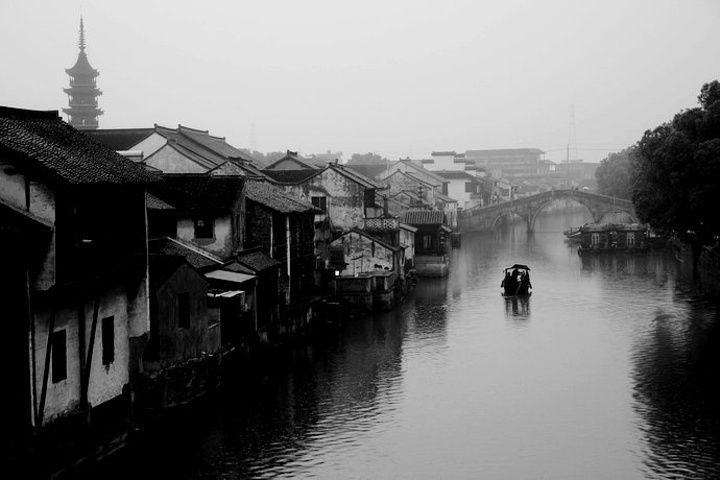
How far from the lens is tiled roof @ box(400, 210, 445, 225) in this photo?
6462cm

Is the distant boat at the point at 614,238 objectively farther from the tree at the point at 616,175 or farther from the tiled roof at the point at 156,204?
the tiled roof at the point at 156,204

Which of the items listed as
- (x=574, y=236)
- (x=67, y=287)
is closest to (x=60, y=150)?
(x=67, y=287)

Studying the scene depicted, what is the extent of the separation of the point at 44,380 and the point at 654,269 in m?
53.1

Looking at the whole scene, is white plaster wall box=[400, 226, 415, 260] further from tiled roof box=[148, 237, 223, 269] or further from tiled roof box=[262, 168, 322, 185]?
tiled roof box=[148, 237, 223, 269]

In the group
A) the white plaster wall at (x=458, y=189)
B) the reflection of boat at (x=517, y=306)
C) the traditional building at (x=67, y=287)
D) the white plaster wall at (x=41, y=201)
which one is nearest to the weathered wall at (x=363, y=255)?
the reflection of boat at (x=517, y=306)

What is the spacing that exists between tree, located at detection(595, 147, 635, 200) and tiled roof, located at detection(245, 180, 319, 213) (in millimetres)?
64550

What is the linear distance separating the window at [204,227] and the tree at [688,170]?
25825 millimetres

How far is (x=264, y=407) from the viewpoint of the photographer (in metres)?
28.0

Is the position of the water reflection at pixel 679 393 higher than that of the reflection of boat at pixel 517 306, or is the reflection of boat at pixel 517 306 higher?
the reflection of boat at pixel 517 306

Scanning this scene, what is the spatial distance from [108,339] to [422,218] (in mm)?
43307

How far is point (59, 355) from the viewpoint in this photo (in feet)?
69.4

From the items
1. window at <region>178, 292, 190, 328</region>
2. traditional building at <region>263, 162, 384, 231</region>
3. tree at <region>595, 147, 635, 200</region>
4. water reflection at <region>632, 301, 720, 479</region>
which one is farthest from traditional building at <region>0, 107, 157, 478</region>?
tree at <region>595, 147, 635, 200</region>

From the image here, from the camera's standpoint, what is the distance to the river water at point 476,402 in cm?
2284

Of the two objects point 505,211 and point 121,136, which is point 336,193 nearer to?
point 121,136
